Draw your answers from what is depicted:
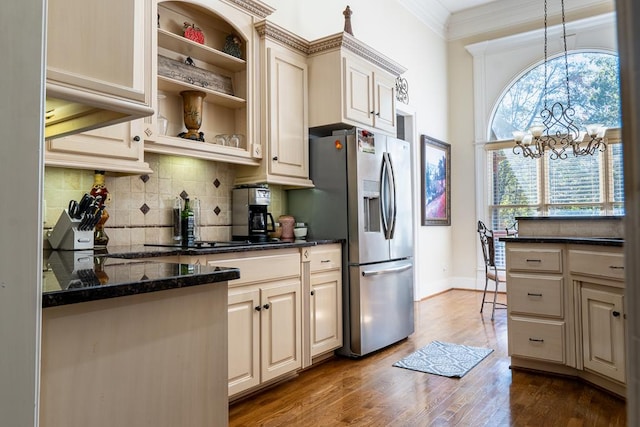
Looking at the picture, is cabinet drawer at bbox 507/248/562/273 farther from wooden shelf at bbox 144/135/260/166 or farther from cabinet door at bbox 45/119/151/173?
cabinet door at bbox 45/119/151/173

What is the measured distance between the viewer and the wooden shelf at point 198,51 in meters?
2.70

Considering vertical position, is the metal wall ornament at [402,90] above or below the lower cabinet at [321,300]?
above

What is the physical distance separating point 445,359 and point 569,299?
3.09ft

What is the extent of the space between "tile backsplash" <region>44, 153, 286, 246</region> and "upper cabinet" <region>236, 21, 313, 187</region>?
25cm

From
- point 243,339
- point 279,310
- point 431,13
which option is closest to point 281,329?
point 279,310

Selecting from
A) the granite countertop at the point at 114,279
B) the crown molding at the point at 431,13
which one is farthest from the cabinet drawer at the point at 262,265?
Answer: the crown molding at the point at 431,13

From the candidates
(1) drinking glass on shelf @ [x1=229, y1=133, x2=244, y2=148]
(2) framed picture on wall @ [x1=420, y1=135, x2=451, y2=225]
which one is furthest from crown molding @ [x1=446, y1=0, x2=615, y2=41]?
(1) drinking glass on shelf @ [x1=229, y1=133, x2=244, y2=148]

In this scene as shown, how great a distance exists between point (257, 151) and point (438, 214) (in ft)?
12.2

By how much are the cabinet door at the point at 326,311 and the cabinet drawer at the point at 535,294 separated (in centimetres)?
119

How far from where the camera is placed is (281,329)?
277cm

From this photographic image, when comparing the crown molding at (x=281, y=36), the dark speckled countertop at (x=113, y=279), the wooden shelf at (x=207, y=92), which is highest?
the crown molding at (x=281, y=36)

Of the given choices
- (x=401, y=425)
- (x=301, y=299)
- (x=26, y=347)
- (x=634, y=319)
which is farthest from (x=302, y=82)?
(x=634, y=319)

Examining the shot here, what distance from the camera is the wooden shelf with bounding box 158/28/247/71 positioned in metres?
2.70

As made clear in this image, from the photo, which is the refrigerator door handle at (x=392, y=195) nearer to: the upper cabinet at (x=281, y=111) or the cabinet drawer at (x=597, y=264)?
the upper cabinet at (x=281, y=111)
